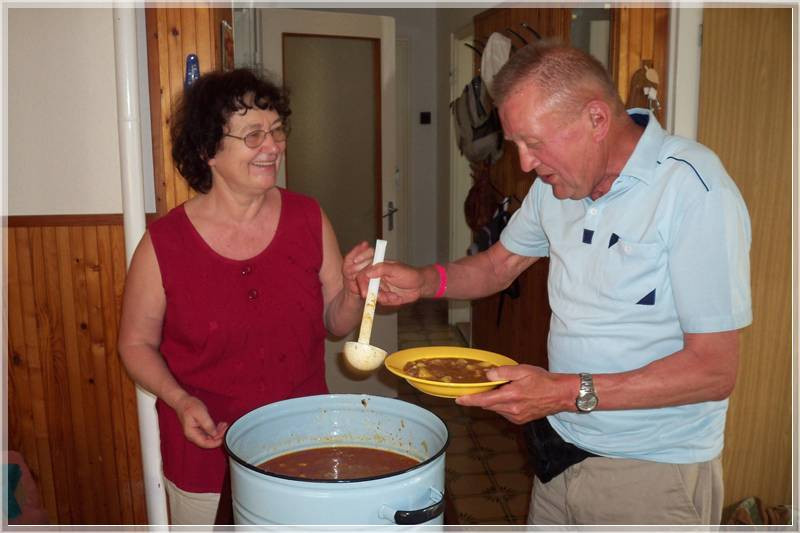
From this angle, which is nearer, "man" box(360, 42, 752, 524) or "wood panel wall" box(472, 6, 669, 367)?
"man" box(360, 42, 752, 524)

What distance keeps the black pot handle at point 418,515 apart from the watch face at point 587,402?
42 centimetres

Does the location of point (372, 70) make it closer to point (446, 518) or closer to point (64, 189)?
point (64, 189)

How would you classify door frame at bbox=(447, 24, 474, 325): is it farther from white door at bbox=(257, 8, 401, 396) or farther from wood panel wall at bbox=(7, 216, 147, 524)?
wood panel wall at bbox=(7, 216, 147, 524)

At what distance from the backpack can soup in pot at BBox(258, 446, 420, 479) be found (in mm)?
2987

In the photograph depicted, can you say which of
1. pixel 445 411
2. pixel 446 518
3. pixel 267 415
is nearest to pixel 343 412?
pixel 267 415

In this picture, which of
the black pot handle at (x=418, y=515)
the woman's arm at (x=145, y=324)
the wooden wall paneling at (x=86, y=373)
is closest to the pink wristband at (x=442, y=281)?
the woman's arm at (x=145, y=324)

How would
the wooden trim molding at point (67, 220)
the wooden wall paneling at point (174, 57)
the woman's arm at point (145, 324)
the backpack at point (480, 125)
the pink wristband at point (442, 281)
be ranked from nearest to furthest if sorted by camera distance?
the woman's arm at point (145, 324)
the pink wristband at point (442, 281)
the wooden wall paneling at point (174, 57)
the wooden trim molding at point (67, 220)
the backpack at point (480, 125)

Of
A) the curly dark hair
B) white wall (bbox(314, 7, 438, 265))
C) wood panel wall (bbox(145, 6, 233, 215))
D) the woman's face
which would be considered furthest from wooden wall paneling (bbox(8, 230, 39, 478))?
white wall (bbox(314, 7, 438, 265))

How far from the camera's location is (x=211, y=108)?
1.53 meters

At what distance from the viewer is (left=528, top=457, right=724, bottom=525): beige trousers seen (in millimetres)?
1312

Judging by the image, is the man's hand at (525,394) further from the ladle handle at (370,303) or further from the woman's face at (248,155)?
the woman's face at (248,155)

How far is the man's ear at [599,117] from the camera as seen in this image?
1.25 m

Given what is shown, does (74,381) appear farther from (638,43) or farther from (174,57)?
(638,43)

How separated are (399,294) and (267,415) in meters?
0.62
